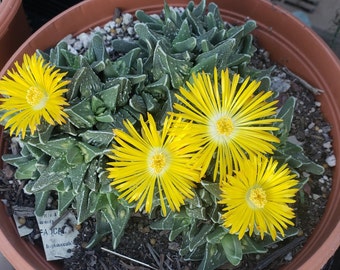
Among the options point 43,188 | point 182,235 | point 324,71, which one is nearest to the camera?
point 43,188

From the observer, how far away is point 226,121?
917 mm

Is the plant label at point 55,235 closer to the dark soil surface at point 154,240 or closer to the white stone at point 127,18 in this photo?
the dark soil surface at point 154,240

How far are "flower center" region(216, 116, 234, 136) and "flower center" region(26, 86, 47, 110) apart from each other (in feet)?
0.96

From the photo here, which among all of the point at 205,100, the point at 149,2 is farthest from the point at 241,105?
the point at 149,2

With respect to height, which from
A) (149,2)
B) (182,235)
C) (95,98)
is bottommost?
(182,235)

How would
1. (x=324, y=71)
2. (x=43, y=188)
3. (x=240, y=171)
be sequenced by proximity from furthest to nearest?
(x=324, y=71) < (x=43, y=188) < (x=240, y=171)

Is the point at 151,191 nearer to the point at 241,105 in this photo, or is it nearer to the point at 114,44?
the point at 241,105

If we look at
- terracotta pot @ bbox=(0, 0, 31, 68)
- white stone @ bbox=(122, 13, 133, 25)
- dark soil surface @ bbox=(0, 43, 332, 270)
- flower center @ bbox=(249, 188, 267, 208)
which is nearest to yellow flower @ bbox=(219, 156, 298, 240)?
flower center @ bbox=(249, 188, 267, 208)

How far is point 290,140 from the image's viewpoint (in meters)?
1.28

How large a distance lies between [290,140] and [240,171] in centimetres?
40

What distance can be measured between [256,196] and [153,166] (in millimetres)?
178

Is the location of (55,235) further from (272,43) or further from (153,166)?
(272,43)

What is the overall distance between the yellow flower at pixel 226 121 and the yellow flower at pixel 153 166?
35 mm

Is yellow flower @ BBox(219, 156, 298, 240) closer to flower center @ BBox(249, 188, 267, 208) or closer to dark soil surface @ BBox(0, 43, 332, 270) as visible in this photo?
flower center @ BBox(249, 188, 267, 208)
